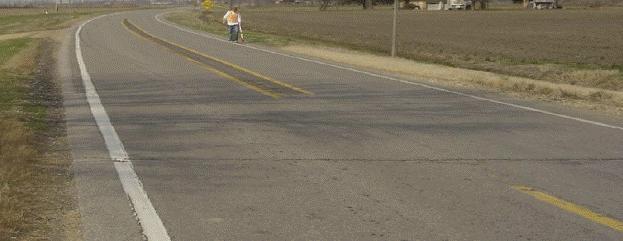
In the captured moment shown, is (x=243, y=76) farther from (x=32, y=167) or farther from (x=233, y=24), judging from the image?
(x=233, y=24)

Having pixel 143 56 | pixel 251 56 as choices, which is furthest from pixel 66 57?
pixel 251 56

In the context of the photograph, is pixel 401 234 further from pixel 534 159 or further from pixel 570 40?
pixel 570 40

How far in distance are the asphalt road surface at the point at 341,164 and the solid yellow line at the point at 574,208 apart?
0.05 feet

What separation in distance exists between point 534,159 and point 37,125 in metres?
6.31

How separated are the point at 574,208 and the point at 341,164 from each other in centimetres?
256

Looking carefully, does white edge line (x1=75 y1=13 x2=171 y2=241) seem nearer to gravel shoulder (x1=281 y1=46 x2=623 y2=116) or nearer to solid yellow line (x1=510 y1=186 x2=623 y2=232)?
solid yellow line (x1=510 y1=186 x2=623 y2=232)

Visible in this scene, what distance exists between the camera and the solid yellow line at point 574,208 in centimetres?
629

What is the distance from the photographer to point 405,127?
36.4 feet

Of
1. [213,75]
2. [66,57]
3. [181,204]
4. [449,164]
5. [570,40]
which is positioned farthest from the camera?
[570,40]

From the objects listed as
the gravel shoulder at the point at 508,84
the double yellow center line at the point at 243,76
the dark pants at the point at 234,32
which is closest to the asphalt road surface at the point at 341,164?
the double yellow center line at the point at 243,76

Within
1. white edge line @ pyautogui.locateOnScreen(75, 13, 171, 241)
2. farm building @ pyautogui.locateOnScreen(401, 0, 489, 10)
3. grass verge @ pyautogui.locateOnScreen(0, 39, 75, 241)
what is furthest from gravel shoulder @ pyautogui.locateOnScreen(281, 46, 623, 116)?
farm building @ pyautogui.locateOnScreen(401, 0, 489, 10)

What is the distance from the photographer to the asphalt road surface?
622 centimetres

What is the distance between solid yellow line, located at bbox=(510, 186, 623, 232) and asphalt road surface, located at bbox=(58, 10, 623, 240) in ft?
0.05

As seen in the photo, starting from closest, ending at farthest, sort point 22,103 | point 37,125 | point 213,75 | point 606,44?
point 37,125
point 22,103
point 213,75
point 606,44
